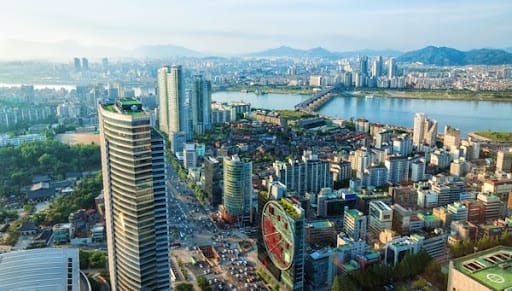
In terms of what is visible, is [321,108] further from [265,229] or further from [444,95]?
[265,229]

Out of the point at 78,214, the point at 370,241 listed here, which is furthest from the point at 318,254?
the point at 78,214

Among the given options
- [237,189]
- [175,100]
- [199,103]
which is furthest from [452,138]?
[175,100]

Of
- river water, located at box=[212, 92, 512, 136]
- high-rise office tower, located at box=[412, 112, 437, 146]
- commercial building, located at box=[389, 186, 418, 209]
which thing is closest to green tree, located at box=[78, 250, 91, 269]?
commercial building, located at box=[389, 186, 418, 209]

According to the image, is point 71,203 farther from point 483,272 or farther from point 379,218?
point 483,272

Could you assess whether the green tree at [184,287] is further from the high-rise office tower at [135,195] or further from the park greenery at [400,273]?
the park greenery at [400,273]

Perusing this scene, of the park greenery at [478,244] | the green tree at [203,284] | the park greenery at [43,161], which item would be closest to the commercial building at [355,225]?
the park greenery at [478,244]
